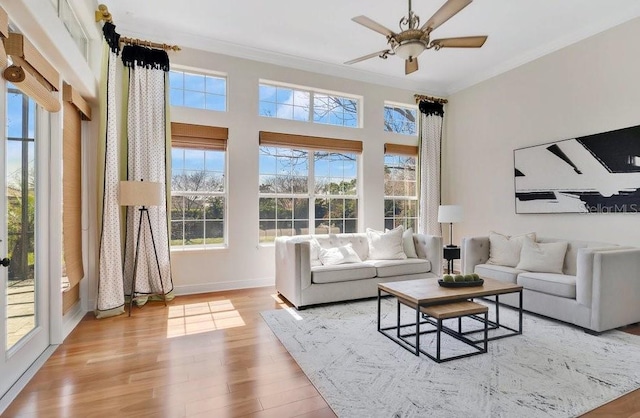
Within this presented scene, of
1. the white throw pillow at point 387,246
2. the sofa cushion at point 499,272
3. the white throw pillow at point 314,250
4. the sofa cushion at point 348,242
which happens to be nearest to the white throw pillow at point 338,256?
the white throw pillow at point 314,250

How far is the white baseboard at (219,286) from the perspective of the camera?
15.0 ft

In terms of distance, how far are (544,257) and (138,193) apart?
4.65 m

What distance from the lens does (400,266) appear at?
4465 mm

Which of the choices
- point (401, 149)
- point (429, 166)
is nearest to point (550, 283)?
point (429, 166)

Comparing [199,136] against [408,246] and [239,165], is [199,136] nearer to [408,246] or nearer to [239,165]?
[239,165]

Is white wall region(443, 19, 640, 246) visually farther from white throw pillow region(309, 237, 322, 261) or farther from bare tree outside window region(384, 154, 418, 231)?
white throw pillow region(309, 237, 322, 261)

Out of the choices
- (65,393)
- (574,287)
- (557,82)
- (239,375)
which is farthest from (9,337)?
(557,82)

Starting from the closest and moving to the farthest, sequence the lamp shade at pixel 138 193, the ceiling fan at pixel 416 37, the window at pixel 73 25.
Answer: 1. the ceiling fan at pixel 416 37
2. the window at pixel 73 25
3. the lamp shade at pixel 138 193

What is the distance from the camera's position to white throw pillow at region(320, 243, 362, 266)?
14.1 feet

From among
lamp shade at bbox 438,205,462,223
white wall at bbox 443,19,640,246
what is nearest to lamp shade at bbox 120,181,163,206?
lamp shade at bbox 438,205,462,223

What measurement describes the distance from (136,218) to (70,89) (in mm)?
1577

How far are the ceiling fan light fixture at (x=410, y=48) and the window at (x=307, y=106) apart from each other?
2.63 meters

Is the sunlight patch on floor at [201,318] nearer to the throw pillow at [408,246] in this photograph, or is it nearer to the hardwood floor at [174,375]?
the hardwood floor at [174,375]

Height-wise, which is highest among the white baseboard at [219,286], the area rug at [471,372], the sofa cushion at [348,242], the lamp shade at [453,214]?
the lamp shade at [453,214]
